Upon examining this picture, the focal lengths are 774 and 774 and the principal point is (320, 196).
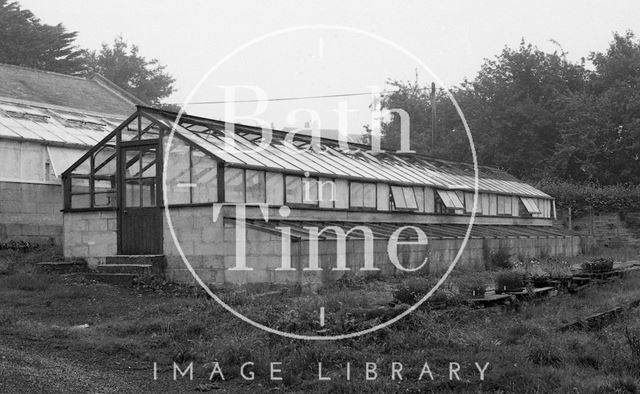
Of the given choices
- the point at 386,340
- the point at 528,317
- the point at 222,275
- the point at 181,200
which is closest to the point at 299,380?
the point at 386,340

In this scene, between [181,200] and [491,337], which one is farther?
[181,200]

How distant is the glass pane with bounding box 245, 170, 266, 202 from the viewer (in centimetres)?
2111

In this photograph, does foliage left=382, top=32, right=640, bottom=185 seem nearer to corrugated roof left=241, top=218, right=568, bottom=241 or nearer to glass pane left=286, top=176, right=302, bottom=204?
corrugated roof left=241, top=218, right=568, bottom=241

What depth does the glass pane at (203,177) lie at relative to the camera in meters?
20.6

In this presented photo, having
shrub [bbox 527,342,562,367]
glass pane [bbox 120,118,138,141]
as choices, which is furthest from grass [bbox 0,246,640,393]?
glass pane [bbox 120,118,138,141]

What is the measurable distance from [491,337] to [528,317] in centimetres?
246

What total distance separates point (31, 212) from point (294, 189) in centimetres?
950

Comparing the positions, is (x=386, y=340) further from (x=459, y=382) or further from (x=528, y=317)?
(x=528, y=317)

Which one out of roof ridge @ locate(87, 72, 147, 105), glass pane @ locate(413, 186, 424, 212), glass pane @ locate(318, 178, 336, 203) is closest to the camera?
glass pane @ locate(318, 178, 336, 203)

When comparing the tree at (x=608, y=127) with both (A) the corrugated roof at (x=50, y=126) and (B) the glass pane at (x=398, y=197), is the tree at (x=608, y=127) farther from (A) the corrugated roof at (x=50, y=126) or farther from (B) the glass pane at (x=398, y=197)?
(A) the corrugated roof at (x=50, y=126)

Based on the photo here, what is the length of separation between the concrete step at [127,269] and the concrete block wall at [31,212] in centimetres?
530

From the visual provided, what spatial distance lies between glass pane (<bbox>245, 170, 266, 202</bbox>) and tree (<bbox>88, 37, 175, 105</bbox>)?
153ft

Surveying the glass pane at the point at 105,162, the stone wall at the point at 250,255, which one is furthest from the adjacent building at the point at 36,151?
the stone wall at the point at 250,255

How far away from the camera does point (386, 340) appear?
1225cm
